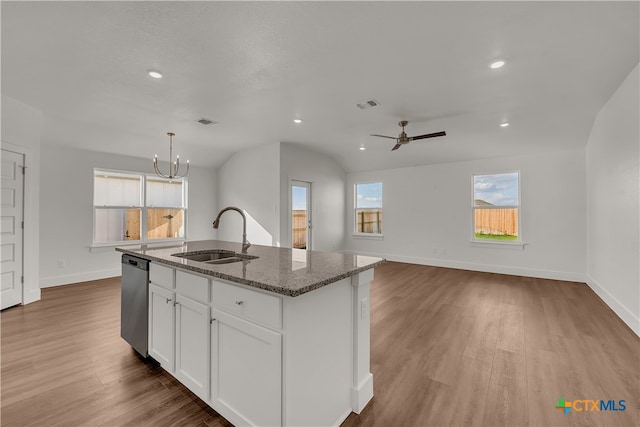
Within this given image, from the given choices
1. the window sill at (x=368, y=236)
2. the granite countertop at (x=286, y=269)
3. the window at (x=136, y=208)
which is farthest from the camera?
the window sill at (x=368, y=236)

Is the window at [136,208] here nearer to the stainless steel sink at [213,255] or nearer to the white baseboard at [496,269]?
the stainless steel sink at [213,255]

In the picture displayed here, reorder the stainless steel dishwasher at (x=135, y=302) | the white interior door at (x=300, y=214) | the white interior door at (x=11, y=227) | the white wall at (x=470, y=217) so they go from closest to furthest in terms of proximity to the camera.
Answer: the stainless steel dishwasher at (x=135, y=302), the white interior door at (x=11, y=227), the white wall at (x=470, y=217), the white interior door at (x=300, y=214)

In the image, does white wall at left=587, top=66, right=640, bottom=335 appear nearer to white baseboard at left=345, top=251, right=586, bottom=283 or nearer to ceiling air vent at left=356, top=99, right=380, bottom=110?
white baseboard at left=345, top=251, right=586, bottom=283

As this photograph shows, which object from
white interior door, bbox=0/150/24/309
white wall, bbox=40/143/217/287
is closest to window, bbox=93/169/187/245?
white wall, bbox=40/143/217/287

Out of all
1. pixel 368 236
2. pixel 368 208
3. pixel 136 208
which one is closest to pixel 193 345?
pixel 136 208

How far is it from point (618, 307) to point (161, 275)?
16.3ft

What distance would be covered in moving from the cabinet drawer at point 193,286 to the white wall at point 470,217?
582cm

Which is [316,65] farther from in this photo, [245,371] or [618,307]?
[618,307]

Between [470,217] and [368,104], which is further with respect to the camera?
[470,217]

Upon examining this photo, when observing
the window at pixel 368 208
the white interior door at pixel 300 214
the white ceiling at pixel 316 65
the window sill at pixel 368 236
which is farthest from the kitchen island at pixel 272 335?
the window at pixel 368 208

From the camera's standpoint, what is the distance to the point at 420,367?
226 centimetres

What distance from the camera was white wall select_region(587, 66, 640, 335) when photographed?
288 cm

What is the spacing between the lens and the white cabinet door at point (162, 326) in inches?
77.5

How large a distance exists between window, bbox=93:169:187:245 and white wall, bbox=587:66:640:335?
7219 mm
